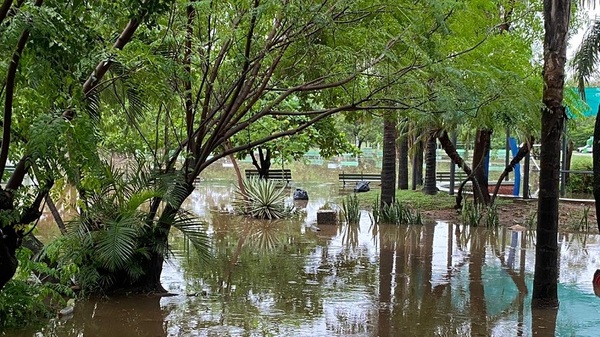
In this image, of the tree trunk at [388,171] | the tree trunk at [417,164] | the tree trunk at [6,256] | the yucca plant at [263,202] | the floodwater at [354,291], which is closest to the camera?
the tree trunk at [6,256]

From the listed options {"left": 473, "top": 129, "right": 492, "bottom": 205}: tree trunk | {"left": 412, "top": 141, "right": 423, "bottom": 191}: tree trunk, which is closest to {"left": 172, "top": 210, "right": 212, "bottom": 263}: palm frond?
{"left": 473, "top": 129, "right": 492, "bottom": 205}: tree trunk

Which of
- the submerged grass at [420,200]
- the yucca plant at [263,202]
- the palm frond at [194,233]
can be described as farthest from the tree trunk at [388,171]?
the palm frond at [194,233]

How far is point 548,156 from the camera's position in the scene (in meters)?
8.59

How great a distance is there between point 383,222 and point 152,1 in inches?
546

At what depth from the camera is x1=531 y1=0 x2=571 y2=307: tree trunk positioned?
329 inches

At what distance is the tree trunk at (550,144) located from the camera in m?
8.35

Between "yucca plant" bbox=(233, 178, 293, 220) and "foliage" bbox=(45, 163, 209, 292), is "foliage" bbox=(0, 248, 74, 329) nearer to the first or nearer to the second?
"foliage" bbox=(45, 163, 209, 292)

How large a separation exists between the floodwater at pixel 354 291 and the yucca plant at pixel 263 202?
3.47 metres

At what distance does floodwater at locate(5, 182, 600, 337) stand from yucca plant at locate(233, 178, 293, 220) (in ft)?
11.4

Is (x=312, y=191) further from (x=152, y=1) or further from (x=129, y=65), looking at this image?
(x=152, y=1)

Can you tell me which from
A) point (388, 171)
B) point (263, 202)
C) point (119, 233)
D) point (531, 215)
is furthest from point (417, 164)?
point (119, 233)

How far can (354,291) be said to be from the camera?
9.70 meters

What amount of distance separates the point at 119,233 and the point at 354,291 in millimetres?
3390

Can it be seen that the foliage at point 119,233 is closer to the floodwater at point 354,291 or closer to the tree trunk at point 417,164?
the floodwater at point 354,291
